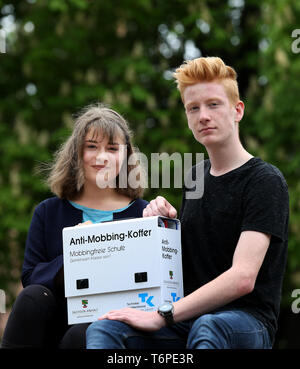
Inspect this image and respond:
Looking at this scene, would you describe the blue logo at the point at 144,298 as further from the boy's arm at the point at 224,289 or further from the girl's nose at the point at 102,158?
the girl's nose at the point at 102,158

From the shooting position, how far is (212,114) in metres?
3.19

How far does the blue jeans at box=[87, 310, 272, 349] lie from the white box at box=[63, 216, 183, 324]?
161mm

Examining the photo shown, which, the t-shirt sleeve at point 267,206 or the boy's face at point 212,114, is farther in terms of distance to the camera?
the boy's face at point 212,114

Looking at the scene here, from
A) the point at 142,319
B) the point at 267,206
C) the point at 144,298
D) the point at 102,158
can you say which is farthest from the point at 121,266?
the point at 102,158

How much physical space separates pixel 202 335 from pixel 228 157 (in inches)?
33.9

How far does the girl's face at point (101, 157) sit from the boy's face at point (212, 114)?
0.86 meters

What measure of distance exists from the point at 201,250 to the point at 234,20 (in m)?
9.37

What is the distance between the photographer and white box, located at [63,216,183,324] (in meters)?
3.06

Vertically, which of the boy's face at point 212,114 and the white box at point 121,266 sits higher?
the boy's face at point 212,114

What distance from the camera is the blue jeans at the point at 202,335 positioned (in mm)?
2709

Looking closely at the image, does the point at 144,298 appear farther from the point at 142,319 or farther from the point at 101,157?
the point at 101,157

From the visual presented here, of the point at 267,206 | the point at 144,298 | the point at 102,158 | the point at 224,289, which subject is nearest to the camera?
the point at 224,289

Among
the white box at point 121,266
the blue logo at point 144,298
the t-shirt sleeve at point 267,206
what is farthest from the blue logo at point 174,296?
the t-shirt sleeve at point 267,206
